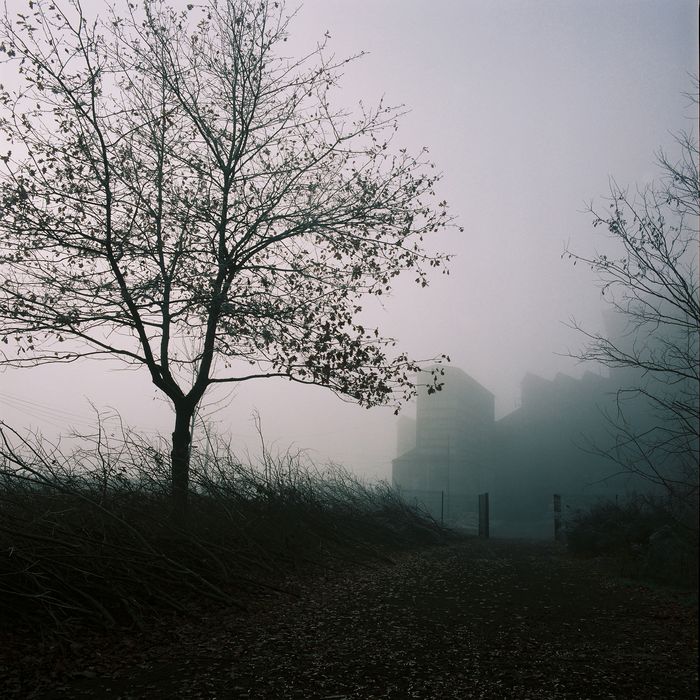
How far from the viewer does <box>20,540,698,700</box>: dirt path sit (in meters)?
3.39

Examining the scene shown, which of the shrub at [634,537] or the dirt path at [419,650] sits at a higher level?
the shrub at [634,537]

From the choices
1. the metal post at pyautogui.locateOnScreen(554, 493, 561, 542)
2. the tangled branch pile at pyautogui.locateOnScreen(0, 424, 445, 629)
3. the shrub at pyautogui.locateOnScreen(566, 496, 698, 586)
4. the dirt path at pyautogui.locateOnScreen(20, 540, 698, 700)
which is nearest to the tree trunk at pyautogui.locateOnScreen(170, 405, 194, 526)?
the tangled branch pile at pyautogui.locateOnScreen(0, 424, 445, 629)

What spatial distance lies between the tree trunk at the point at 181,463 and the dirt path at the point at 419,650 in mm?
1729

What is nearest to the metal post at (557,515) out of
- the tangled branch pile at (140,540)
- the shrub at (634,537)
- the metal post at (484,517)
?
the metal post at (484,517)

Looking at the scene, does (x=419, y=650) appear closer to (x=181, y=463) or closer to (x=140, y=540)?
(x=140, y=540)

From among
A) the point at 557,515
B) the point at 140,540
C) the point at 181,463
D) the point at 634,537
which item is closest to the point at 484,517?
the point at 557,515

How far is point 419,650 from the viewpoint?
165 inches

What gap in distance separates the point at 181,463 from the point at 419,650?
4.52 metres

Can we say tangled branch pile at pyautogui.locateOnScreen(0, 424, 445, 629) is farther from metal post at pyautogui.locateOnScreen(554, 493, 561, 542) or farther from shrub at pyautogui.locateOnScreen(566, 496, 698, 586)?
metal post at pyautogui.locateOnScreen(554, 493, 561, 542)

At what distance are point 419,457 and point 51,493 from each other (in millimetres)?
43306

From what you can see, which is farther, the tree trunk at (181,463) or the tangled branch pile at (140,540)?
the tree trunk at (181,463)

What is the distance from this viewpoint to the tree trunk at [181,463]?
6.77 meters

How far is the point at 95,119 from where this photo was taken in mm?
7852

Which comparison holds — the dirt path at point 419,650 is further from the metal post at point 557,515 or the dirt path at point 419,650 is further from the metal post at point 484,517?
the metal post at point 484,517
